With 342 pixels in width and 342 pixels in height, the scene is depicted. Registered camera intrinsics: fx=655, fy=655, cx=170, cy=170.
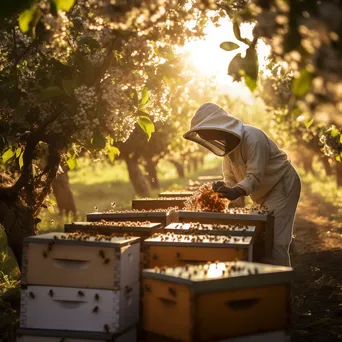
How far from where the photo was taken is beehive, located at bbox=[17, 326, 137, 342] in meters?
4.96

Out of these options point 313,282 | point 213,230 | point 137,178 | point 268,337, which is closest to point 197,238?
point 213,230

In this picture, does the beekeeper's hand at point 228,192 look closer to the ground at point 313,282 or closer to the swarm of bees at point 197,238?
the swarm of bees at point 197,238

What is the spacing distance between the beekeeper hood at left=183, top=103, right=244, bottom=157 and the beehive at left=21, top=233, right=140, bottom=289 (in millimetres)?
2353

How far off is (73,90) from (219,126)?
1.65 m

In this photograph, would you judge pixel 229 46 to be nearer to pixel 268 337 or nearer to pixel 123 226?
pixel 123 226

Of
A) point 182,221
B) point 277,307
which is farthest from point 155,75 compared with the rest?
point 277,307

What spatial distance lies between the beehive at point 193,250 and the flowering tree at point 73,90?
1.76 metres

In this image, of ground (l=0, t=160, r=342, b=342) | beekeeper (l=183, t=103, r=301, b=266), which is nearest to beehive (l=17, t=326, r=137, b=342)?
ground (l=0, t=160, r=342, b=342)

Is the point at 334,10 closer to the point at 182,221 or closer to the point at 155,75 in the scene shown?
the point at 182,221

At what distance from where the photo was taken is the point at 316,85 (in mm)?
3014

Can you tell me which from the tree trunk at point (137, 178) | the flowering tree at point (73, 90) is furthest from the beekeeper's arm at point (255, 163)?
the tree trunk at point (137, 178)

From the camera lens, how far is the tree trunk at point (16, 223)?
25.9 ft

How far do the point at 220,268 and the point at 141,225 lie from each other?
60.6 inches

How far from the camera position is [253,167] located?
7391 millimetres
